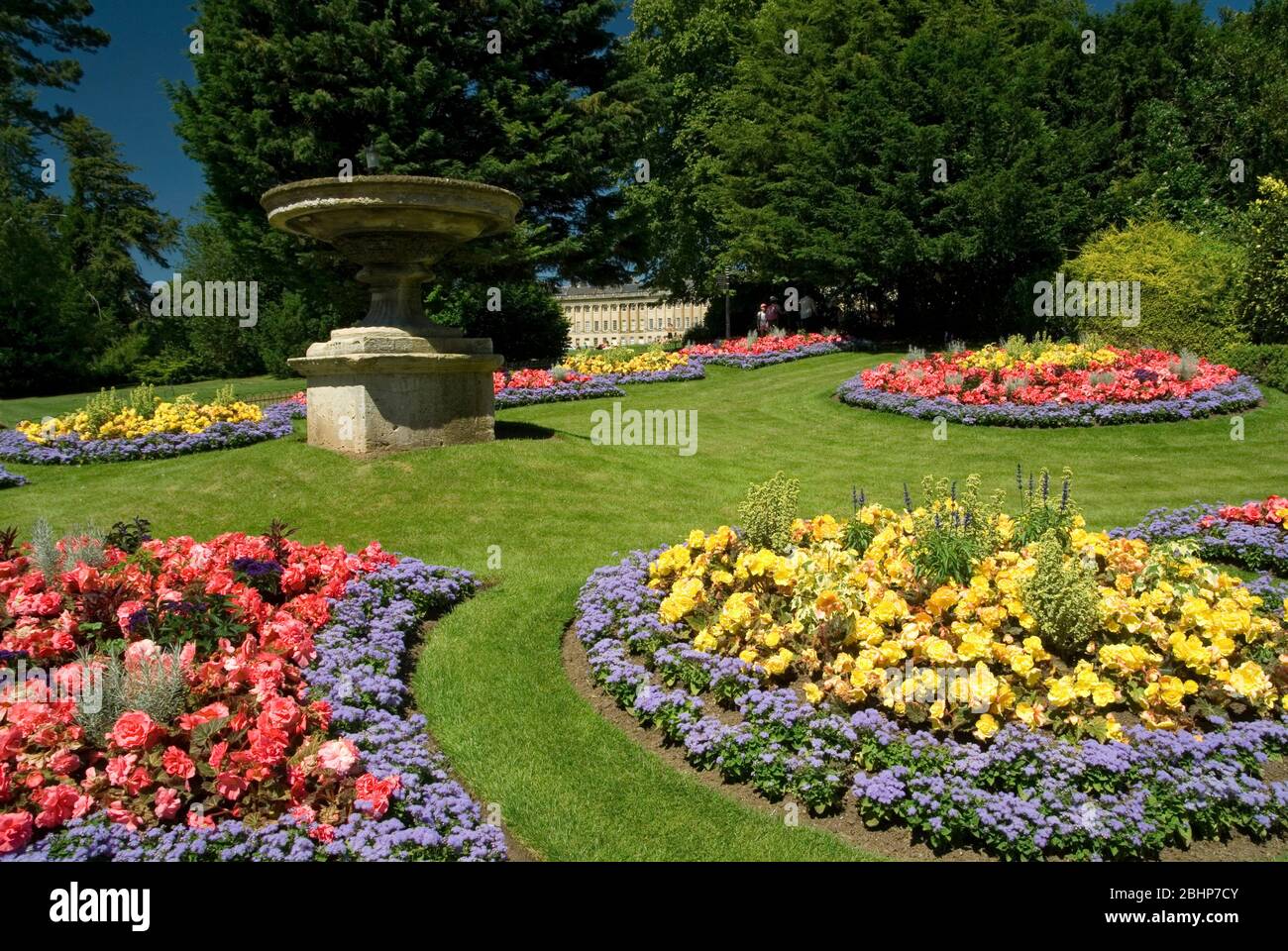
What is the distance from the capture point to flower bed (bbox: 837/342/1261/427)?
47.8 feet

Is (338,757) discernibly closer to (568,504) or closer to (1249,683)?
(1249,683)

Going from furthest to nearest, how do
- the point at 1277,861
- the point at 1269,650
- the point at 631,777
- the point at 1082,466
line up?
the point at 1082,466
the point at 1269,650
the point at 631,777
the point at 1277,861

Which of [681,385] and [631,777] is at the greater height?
[681,385]

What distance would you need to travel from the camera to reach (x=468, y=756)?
4922 millimetres

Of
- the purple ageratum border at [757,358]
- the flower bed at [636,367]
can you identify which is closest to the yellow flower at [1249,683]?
the flower bed at [636,367]

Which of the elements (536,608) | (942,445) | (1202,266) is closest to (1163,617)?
(536,608)

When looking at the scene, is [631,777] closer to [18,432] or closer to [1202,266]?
[18,432]

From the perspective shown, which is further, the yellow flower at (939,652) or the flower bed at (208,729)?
the yellow flower at (939,652)

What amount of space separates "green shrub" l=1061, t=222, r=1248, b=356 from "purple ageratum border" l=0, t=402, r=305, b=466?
59.6 feet

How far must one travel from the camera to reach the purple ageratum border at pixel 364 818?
142 inches

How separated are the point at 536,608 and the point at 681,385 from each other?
49.0 feet

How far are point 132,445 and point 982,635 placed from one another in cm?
1220

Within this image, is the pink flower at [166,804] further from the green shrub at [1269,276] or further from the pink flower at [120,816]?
the green shrub at [1269,276]

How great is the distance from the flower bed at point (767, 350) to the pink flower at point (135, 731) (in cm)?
2143
